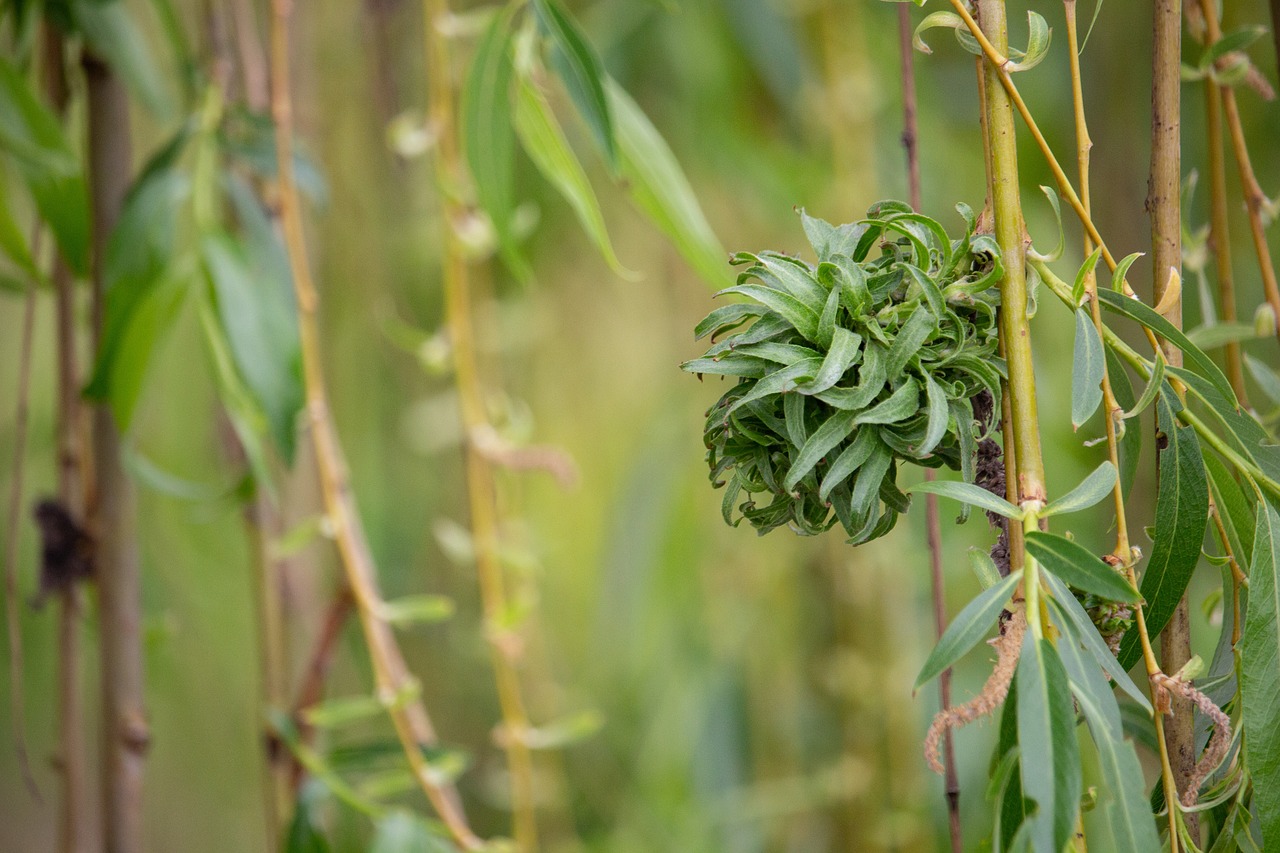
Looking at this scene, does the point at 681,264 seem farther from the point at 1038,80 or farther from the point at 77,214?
the point at 77,214

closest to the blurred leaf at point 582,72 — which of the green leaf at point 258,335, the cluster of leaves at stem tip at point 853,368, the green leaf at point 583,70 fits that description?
the green leaf at point 583,70

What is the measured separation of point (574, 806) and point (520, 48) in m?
1.04

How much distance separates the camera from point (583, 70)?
0.42m

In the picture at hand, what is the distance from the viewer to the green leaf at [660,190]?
519mm

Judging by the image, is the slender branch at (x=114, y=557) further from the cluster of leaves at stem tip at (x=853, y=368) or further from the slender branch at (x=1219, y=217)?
the slender branch at (x=1219, y=217)

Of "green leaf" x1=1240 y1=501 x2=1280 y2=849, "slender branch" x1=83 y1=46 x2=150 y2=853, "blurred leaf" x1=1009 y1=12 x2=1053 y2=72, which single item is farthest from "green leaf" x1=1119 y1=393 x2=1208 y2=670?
"slender branch" x1=83 y1=46 x2=150 y2=853

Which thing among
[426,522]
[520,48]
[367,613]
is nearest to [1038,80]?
[520,48]

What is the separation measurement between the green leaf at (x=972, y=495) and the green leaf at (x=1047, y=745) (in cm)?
3

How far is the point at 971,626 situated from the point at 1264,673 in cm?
12

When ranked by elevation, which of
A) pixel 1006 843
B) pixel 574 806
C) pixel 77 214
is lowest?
pixel 574 806

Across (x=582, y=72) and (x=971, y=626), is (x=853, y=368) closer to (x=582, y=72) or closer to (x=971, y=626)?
(x=971, y=626)

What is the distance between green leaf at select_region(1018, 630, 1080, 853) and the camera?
0.25 m

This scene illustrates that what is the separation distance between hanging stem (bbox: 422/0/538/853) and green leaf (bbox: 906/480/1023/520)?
447mm

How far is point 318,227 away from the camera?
1204 millimetres
